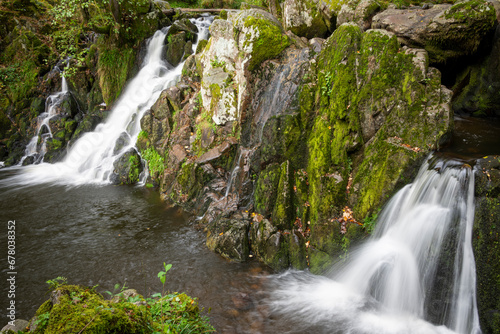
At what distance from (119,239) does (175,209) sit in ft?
6.83

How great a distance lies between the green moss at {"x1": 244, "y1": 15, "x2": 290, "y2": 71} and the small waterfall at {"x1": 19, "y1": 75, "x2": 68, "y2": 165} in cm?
1225

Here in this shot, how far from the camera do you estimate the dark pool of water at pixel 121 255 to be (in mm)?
5391

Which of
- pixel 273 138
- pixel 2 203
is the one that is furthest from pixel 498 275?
pixel 2 203

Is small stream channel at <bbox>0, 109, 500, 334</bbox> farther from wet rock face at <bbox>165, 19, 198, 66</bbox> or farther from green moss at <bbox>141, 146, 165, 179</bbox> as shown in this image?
wet rock face at <bbox>165, 19, 198, 66</bbox>

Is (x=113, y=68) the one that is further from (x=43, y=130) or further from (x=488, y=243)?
(x=488, y=243)

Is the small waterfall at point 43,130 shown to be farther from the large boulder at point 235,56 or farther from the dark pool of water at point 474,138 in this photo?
the dark pool of water at point 474,138

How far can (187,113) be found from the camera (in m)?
10.7

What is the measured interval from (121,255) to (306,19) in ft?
29.6

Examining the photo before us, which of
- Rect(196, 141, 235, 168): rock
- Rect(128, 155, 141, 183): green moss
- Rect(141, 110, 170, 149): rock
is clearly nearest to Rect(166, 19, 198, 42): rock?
Rect(141, 110, 170, 149): rock

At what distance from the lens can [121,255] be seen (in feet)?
22.4

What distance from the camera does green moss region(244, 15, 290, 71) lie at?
7855 mm

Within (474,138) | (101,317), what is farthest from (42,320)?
(474,138)

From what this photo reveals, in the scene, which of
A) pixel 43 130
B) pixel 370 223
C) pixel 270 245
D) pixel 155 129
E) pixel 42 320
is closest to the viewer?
pixel 42 320

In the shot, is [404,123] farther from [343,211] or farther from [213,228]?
[213,228]
